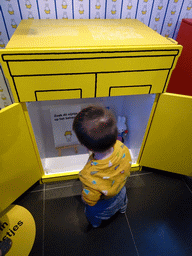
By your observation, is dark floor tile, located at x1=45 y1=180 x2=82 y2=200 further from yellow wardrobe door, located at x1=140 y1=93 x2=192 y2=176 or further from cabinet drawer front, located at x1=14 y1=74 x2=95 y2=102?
cabinet drawer front, located at x1=14 y1=74 x2=95 y2=102

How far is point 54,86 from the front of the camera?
37.0 inches

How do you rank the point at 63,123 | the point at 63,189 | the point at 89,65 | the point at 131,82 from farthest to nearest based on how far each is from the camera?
the point at 63,123, the point at 63,189, the point at 131,82, the point at 89,65

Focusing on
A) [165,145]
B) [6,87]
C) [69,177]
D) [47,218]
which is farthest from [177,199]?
[6,87]

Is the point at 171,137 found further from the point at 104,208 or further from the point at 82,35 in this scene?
the point at 82,35

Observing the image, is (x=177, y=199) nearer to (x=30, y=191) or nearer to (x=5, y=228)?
(x=30, y=191)

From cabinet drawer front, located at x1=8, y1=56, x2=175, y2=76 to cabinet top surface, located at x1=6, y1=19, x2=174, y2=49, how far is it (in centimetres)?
6

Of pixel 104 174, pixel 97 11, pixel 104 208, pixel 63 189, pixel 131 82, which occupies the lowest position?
pixel 63 189

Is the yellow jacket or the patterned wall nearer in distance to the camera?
the yellow jacket

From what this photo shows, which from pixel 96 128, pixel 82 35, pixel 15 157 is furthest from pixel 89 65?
pixel 15 157

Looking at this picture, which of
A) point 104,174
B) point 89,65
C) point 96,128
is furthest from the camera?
point 89,65

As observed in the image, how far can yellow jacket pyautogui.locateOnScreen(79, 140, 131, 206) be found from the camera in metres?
0.78

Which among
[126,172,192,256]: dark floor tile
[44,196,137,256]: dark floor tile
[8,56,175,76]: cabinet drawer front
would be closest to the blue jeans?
[44,196,137,256]: dark floor tile

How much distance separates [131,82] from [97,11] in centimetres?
59

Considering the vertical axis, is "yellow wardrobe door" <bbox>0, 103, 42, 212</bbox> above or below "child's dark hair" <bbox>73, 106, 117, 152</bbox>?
below
